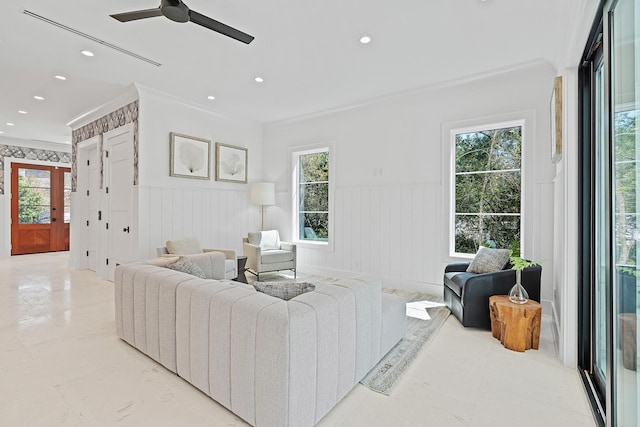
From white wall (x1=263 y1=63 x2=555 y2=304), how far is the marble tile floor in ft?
4.40

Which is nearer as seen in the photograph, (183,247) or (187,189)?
(183,247)

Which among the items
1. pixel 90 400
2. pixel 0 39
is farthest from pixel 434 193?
pixel 0 39

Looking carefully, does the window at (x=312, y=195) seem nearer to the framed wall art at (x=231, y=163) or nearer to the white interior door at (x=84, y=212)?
the framed wall art at (x=231, y=163)

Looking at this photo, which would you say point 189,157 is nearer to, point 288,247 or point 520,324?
point 288,247

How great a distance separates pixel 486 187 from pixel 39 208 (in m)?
10.2

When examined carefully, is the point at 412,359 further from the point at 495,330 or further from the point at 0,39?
the point at 0,39

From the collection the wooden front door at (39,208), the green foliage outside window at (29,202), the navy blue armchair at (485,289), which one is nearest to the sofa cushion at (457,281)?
the navy blue armchair at (485,289)

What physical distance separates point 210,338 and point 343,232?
353 cm

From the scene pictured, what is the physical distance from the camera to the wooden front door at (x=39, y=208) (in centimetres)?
767

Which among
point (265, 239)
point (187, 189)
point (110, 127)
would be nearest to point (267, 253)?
point (265, 239)

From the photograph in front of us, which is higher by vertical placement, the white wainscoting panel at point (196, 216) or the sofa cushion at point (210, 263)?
the white wainscoting panel at point (196, 216)

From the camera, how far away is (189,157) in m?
5.00

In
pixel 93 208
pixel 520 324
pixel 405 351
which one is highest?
pixel 93 208

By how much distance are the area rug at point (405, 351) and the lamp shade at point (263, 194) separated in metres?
3.34
